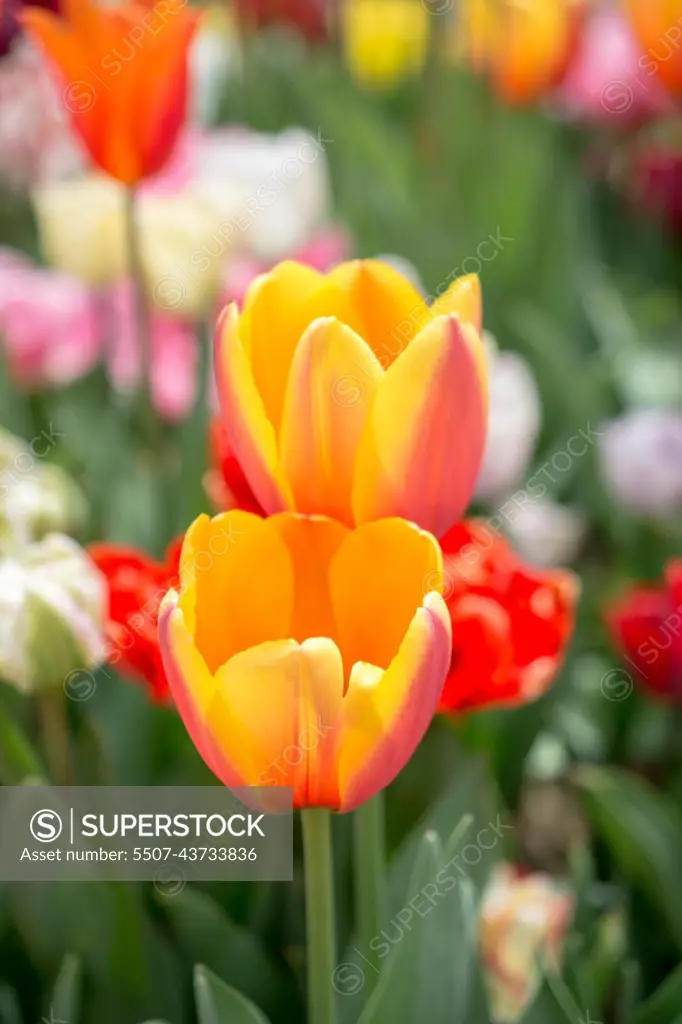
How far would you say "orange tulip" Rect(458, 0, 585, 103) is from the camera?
50.6 inches

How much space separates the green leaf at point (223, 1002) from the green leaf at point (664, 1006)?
0.16 meters

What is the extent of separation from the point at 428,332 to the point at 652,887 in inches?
12.7

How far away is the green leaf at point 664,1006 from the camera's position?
0.45 m

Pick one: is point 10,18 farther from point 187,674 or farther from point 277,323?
point 187,674

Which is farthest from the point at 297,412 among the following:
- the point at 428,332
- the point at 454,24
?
the point at 454,24

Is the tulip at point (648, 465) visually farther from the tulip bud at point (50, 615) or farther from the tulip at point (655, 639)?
the tulip bud at point (50, 615)

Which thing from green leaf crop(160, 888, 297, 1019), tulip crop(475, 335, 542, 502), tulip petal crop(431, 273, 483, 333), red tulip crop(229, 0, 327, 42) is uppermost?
tulip petal crop(431, 273, 483, 333)

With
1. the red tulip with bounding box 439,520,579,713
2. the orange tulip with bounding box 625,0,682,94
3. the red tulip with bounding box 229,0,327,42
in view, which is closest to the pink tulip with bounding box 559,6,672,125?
the orange tulip with bounding box 625,0,682,94

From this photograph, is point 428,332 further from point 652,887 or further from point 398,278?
point 652,887

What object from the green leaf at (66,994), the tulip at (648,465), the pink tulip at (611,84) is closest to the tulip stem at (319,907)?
the green leaf at (66,994)

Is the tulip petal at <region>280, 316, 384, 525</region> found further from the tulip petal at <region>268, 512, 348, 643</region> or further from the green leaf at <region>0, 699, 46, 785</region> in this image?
the green leaf at <region>0, 699, 46, 785</region>

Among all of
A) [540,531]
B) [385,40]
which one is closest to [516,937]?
[540,531]

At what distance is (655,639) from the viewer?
57cm

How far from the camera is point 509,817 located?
0.61 metres
